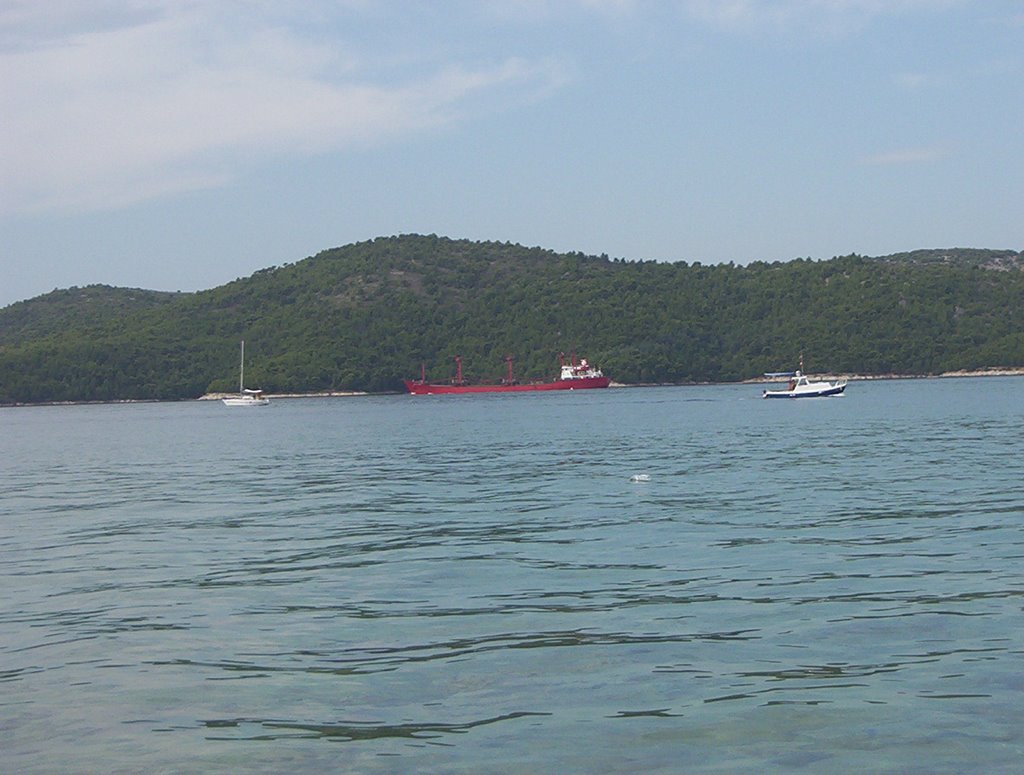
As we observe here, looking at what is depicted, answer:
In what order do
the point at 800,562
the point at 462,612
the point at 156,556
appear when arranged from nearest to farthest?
1. the point at 462,612
2. the point at 800,562
3. the point at 156,556

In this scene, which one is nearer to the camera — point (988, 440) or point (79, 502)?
point (79, 502)

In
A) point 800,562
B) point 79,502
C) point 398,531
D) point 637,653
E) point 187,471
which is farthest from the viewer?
point 187,471

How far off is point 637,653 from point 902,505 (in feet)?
58.4

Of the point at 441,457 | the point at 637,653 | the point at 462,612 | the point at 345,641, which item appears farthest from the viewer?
the point at 441,457

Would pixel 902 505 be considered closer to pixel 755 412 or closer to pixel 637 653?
pixel 637 653

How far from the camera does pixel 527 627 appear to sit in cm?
1822

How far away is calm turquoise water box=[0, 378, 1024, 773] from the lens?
12.8 metres

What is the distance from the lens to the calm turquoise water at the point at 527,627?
12.8 meters

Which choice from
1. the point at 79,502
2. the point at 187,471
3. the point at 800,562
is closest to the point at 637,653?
the point at 800,562

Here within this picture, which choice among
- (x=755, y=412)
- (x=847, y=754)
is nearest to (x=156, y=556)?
(x=847, y=754)

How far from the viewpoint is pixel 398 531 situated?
99.1 feet

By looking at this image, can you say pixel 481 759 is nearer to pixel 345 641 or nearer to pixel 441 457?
pixel 345 641

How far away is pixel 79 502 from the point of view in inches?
1613

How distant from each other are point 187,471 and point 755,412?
66175mm
